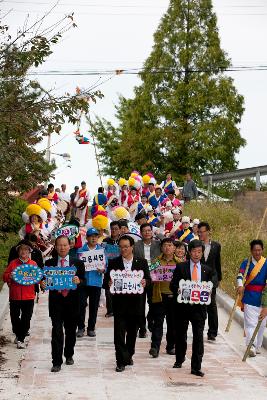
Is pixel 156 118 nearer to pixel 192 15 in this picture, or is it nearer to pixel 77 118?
pixel 192 15

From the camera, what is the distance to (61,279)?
12281 millimetres

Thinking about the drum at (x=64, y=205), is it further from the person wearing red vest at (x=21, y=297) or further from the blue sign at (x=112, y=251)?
the person wearing red vest at (x=21, y=297)

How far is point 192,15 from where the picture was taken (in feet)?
144

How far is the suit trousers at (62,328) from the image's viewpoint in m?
12.1

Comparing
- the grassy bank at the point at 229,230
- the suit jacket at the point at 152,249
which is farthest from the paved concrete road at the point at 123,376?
the grassy bank at the point at 229,230

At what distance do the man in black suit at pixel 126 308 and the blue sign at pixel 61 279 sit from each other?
0.48 m

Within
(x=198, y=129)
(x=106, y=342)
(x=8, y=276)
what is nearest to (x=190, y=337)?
(x=106, y=342)

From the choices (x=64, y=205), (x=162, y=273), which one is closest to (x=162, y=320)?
(x=162, y=273)

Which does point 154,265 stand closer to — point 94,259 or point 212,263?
point 94,259

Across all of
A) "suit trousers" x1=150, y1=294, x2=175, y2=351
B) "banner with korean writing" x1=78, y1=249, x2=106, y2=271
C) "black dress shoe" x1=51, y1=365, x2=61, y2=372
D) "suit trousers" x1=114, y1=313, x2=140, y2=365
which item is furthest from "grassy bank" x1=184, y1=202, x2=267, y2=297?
"black dress shoe" x1=51, y1=365, x2=61, y2=372

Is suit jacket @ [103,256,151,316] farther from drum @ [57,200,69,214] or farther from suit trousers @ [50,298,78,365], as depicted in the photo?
drum @ [57,200,69,214]

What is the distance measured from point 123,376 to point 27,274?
227 cm

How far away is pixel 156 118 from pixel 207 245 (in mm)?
29380

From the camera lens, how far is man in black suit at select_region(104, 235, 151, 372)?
12.3 m
